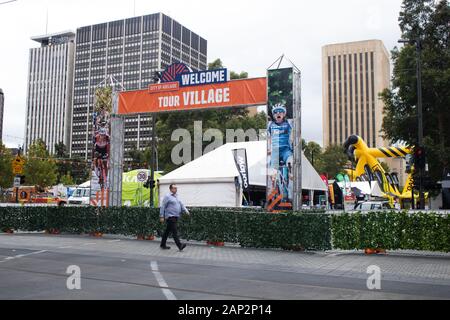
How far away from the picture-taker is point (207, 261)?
1145cm

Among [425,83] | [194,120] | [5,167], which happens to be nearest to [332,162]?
[194,120]

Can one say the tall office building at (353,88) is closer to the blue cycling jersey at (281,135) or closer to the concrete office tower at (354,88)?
the concrete office tower at (354,88)

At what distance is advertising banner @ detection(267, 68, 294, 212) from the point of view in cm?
1555

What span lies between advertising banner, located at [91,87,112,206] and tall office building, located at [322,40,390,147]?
129 metres

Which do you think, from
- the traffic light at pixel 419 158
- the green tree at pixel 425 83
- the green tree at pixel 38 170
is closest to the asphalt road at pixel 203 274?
the traffic light at pixel 419 158

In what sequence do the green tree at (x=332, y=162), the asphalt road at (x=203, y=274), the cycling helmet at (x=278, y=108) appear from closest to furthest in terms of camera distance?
the asphalt road at (x=203, y=274) < the cycling helmet at (x=278, y=108) < the green tree at (x=332, y=162)

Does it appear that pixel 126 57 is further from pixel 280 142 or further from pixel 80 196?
pixel 280 142

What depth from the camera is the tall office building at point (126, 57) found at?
466 feet

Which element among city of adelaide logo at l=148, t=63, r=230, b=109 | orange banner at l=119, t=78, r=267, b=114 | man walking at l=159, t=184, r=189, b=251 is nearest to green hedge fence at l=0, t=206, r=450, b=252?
man walking at l=159, t=184, r=189, b=251

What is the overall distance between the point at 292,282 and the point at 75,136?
161m

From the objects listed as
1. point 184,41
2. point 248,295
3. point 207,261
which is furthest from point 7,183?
point 184,41

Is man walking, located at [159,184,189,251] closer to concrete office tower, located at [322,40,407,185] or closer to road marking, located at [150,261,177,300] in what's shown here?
road marking, located at [150,261,177,300]

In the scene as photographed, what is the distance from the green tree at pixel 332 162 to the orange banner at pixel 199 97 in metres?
72.1

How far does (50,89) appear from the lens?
174 m
